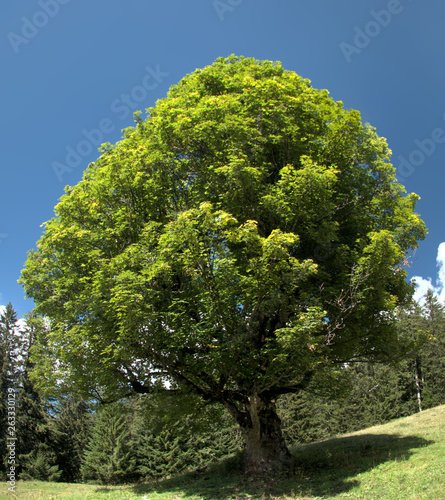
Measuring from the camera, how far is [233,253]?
32.4ft

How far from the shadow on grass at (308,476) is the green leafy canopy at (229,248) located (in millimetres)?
2372

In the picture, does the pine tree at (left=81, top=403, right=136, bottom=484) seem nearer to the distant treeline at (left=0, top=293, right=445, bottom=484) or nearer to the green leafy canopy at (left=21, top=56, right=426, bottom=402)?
the distant treeline at (left=0, top=293, right=445, bottom=484)

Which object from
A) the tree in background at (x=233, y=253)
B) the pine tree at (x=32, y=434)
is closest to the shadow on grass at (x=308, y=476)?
the tree in background at (x=233, y=253)

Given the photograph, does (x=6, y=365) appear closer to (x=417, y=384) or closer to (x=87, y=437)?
(x=87, y=437)

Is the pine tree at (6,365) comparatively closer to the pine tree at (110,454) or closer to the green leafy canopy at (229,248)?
the pine tree at (110,454)

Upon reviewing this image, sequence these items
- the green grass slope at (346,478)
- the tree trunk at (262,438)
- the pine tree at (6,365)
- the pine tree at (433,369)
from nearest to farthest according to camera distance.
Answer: the green grass slope at (346,478), the tree trunk at (262,438), the pine tree at (6,365), the pine tree at (433,369)

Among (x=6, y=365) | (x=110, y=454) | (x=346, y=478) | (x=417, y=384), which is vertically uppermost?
(x=6, y=365)

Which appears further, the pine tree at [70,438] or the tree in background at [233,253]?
the pine tree at [70,438]

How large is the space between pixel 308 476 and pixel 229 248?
692 cm

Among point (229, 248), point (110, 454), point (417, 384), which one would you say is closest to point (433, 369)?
point (417, 384)

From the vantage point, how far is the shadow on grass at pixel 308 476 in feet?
28.5

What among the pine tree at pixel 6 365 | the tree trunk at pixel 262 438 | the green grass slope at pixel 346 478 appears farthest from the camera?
the pine tree at pixel 6 365

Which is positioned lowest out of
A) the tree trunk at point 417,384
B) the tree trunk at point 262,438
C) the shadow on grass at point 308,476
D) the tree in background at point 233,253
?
the tree trunk at point 417,384

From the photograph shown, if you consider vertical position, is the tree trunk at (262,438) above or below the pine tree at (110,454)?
above
